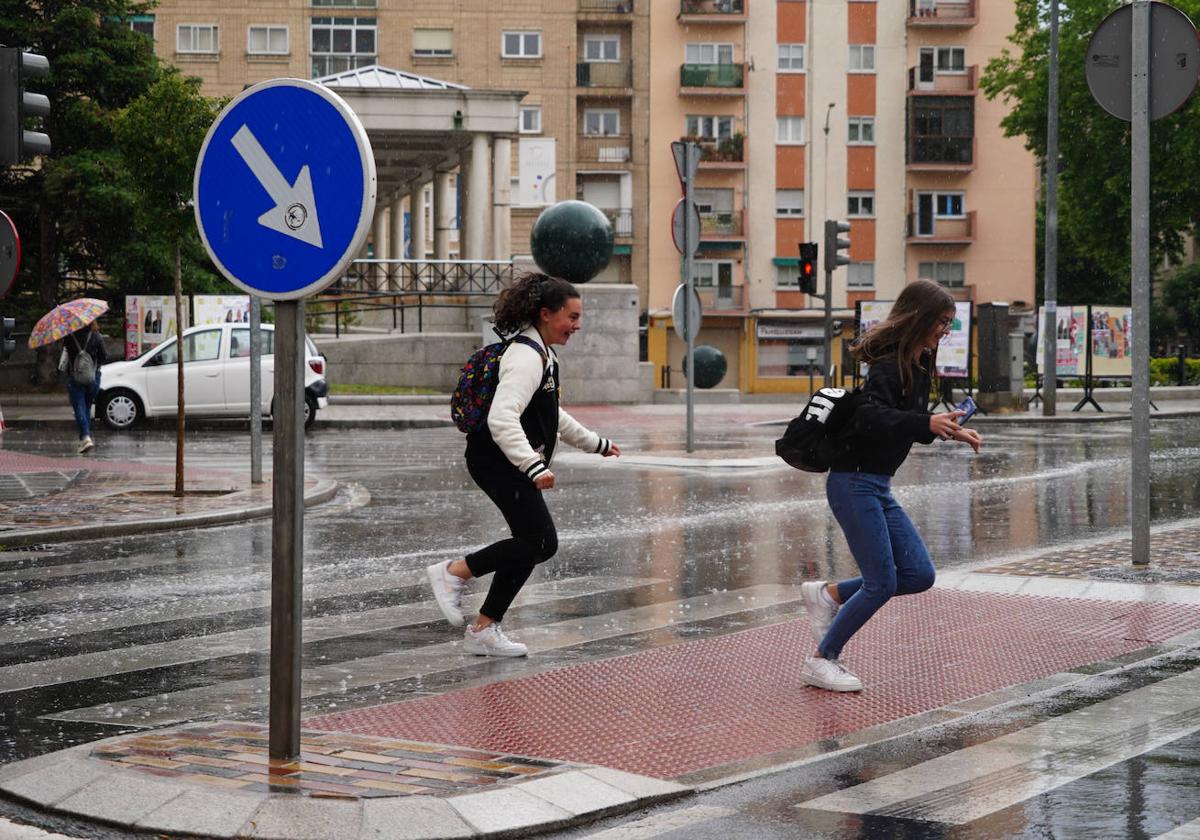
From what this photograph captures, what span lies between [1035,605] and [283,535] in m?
5.08

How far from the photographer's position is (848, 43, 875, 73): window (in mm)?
66812

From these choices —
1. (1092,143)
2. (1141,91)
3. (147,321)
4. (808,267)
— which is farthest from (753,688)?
(1092,143)

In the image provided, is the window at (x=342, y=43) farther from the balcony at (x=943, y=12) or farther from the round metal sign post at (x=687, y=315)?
the round metal sign post at (x=687, y=315)

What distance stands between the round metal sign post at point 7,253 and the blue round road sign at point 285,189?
940 centimetres

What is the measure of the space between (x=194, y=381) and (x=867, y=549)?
21210 mm

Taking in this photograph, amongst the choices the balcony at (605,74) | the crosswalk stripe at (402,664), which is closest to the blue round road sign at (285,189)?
the crosswalk stripe at (402,664)

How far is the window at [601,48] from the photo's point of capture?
65269mm

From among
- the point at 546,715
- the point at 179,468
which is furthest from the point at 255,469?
the point at 546,715

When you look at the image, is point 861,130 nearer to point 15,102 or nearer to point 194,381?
point 194,381

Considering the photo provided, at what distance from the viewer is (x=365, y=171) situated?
5.14 metres

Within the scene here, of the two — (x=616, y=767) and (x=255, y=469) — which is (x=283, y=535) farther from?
(x=255, y=469)

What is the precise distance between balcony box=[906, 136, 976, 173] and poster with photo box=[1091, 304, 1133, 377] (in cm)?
3230

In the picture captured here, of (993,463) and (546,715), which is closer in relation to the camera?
(546,715)

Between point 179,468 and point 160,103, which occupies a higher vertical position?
point 160,103
